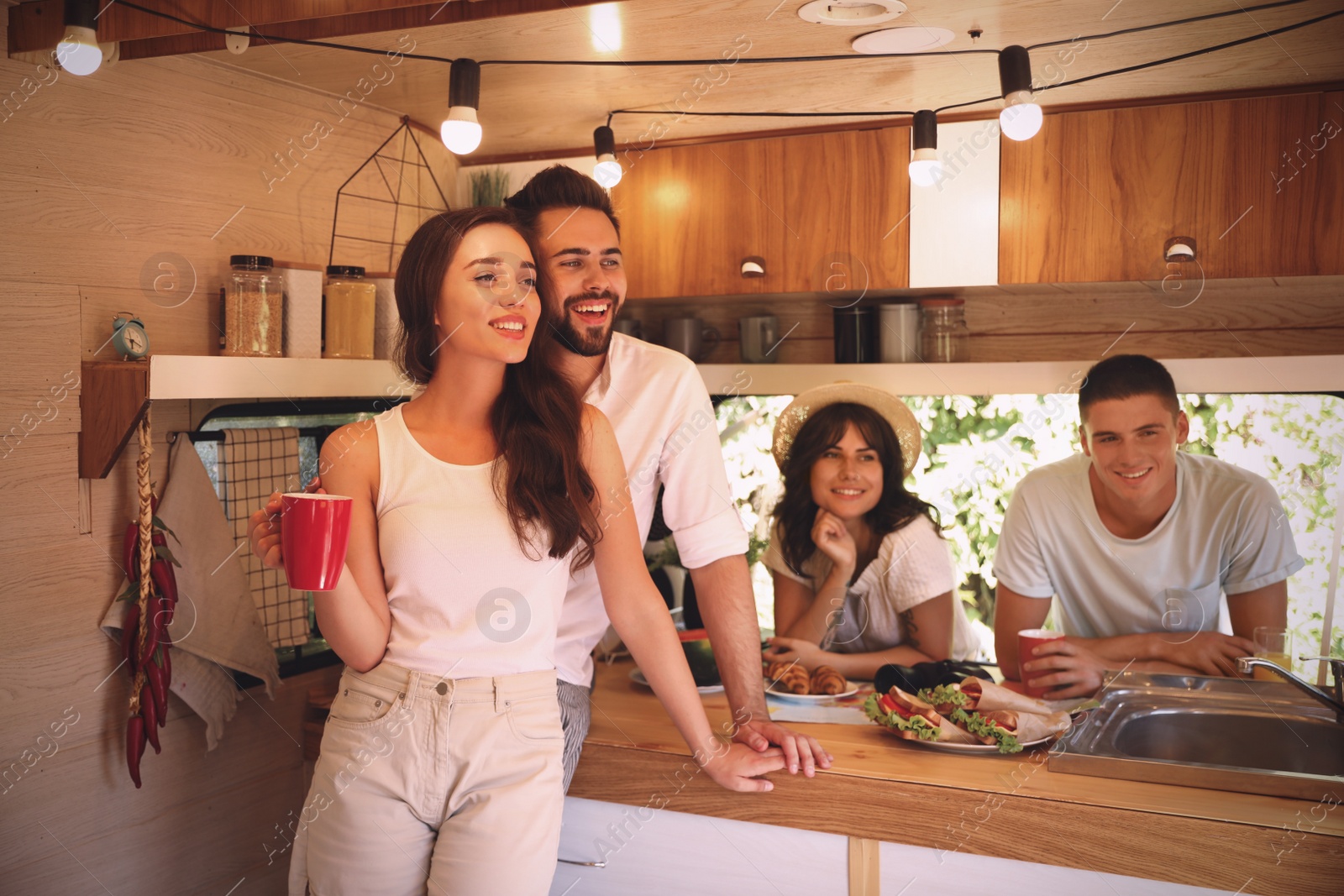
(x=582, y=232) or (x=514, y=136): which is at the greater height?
(x=514, y=136)

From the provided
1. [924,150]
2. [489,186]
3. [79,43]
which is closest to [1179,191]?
[924,150]

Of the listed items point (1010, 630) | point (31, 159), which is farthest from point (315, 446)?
point (1010, 630)

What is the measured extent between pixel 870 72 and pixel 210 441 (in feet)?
5.06

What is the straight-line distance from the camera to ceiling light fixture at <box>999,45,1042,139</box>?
1.62 m

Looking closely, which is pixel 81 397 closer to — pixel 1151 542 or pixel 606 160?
pixel 606 160

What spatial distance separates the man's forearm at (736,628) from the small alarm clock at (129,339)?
3.48ft

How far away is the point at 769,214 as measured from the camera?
240 centimetres

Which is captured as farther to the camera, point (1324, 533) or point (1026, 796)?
point (1324, 533)

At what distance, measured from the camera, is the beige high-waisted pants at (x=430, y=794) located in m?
1.35

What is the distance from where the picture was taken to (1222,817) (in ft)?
4.83

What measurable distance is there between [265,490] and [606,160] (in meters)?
1.03

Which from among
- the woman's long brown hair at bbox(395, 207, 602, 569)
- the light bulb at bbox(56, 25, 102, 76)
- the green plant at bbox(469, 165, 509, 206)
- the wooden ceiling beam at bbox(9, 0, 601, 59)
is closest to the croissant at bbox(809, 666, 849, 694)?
the woman's long brown hair at bbox(395, 207, 602, 569)

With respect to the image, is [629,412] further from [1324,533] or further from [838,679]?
[1324,533]

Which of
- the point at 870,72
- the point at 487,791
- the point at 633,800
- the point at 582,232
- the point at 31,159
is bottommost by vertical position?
the point at 633,800
